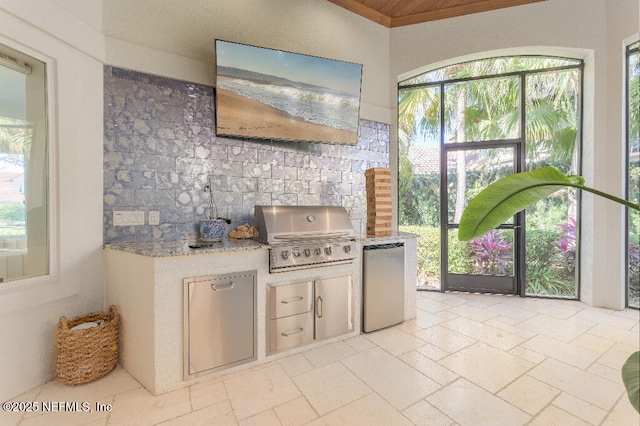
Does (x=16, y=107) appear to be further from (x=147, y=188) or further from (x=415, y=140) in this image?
(x=415, y=140)

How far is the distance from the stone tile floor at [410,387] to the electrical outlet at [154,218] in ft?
3.73

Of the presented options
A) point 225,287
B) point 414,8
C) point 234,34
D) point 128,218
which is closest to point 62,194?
point 128,218

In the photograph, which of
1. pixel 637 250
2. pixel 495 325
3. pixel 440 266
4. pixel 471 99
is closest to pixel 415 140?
pixel 471 99

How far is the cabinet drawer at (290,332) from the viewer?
235 centimetres

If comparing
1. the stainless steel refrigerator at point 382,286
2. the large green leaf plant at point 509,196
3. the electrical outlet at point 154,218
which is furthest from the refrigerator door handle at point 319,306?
the large green leaf plant at point 509,196

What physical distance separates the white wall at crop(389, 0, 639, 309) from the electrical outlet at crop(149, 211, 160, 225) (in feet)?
12.5

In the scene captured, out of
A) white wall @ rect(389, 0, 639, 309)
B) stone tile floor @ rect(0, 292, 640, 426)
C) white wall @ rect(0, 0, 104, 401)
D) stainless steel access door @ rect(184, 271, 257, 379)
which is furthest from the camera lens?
white wall @ rect(389, 0, 639, 309)

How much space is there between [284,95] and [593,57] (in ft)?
11.8

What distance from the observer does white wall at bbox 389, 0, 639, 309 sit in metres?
3.40

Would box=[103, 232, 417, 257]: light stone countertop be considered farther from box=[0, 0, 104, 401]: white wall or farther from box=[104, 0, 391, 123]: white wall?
box=[104, 0, 391, 123]: white wall

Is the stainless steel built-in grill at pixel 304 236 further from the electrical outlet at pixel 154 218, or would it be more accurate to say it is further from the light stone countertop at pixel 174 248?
the electrical outlet at pixel 154 218

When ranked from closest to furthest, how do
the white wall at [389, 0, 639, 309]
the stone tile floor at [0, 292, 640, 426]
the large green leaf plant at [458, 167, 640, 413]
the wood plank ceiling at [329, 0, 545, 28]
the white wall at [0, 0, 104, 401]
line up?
the large green leaf plant at [458, 167, 640, 413] < the stone tile floor at [0, 292, 640, 426] < the white wall at [0, 0, 104, 401] < the white wall at [389, 0, 639, 309] < the wood plank ceiling at [329, 0, 545, 28]

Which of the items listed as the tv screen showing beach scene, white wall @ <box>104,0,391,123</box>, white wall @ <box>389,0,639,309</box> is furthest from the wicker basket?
white wall @ <box>389,0,639,309</box>

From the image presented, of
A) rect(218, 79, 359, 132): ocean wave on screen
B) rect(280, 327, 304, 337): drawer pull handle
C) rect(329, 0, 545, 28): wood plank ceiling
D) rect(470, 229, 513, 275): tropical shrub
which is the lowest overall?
rect(280, 327, 304, 337): drawer pull handle
